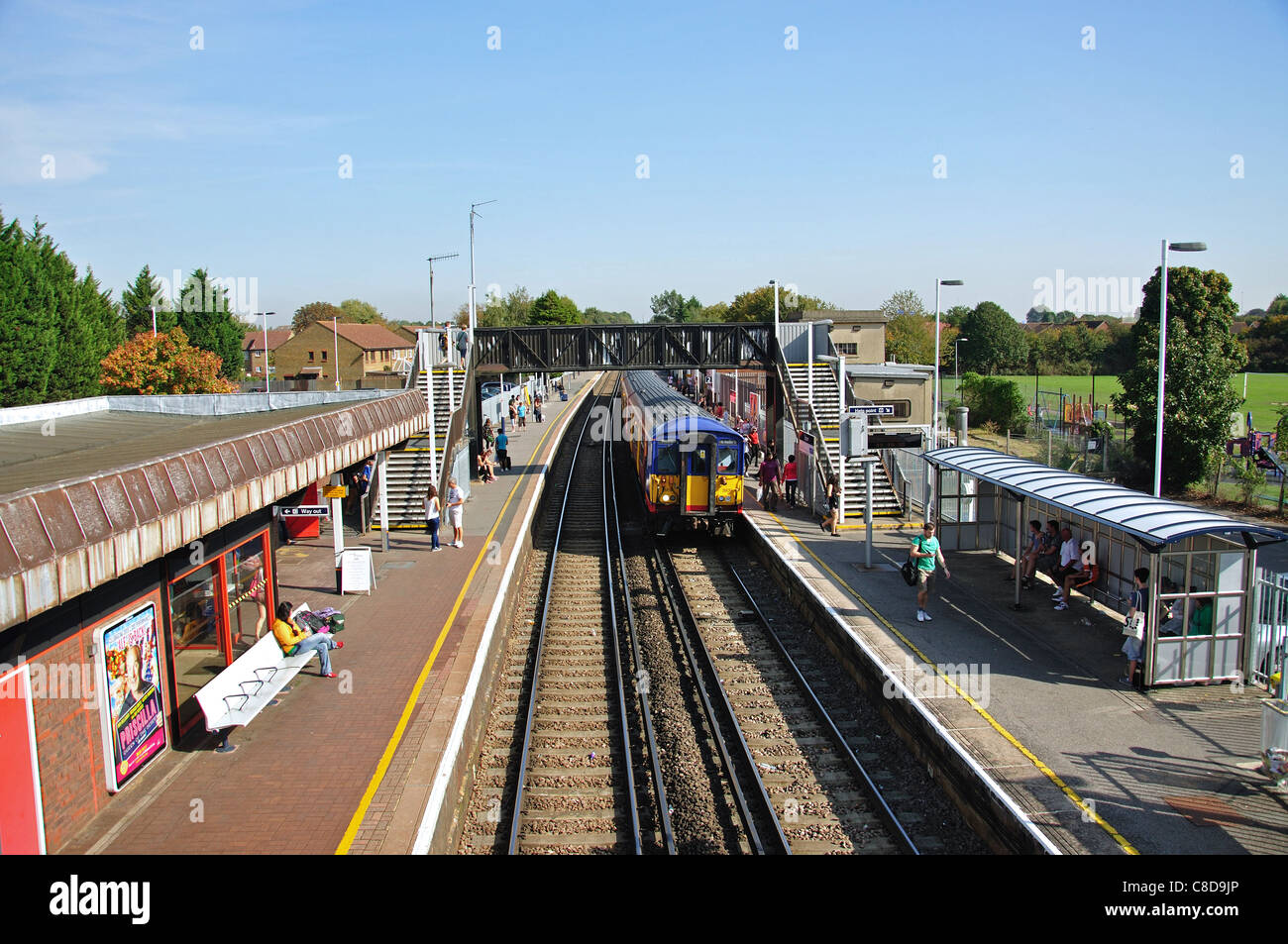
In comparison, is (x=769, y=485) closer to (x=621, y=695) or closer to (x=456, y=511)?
(x=456, y=511)

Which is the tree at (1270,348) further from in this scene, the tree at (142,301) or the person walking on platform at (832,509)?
the tree at (142,301)

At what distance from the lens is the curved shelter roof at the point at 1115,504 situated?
11.1m

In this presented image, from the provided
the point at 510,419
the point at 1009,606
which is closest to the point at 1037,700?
the point at 1009,606

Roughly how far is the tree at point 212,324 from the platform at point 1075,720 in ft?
201

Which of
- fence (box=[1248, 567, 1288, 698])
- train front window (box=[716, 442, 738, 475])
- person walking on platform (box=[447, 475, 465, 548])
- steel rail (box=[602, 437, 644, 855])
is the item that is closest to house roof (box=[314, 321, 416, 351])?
steel rail (box=[602, 437, 644, 855])

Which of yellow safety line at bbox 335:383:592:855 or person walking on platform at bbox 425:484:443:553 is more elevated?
person walking on platform at bbox 425:484:443:553

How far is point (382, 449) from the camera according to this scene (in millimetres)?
20047

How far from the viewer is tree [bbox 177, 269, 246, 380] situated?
216 ft

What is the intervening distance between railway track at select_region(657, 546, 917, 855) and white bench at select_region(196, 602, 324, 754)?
5730 millimetres

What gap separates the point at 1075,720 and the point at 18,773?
11.1 meters

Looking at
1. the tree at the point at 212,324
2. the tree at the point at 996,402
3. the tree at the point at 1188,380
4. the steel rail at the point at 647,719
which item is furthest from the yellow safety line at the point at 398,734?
the tree at the point at 212,324

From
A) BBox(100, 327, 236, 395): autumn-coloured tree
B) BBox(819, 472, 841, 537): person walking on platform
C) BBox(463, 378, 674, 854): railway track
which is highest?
BBox(100, 327, 236, 395): autumn-coloured tree

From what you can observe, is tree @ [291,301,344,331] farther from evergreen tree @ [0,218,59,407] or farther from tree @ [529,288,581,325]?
evergreen tree @ [0,218,59,407]

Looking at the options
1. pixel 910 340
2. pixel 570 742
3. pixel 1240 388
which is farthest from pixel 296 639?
pixel 910 340
